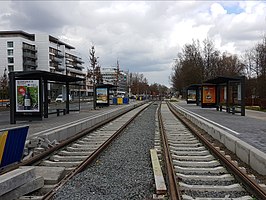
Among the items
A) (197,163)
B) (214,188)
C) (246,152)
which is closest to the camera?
(214,188)

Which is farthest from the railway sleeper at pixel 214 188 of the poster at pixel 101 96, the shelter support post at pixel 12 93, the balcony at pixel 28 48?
the balcony at pixel 28 48

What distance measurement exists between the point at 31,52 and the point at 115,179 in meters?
105

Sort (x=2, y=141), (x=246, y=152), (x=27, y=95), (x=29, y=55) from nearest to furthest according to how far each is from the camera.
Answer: (x=2, y=141) → (x=246, y=152) → (x=27, y=95) → (x=29, y=55)

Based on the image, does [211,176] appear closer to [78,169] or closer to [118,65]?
[78,169]

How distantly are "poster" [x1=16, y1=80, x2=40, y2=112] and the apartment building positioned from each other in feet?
229

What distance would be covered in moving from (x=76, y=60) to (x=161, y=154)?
438ft

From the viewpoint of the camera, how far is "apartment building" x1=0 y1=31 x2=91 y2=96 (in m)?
98.8

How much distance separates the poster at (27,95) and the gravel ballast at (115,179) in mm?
9266

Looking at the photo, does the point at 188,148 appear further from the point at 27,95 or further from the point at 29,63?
the point at 29,63

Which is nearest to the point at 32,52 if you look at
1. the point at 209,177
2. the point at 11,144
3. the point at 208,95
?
the point at 208,95

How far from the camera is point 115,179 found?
6.68 m

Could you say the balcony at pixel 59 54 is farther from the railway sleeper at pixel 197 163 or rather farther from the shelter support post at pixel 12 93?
the railway sleeper at pixel 197 163

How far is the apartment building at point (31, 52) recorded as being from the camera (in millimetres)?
98812

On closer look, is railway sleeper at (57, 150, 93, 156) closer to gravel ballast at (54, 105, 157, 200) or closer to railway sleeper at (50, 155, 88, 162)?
railway sleeper at (50, 155, 88, 162)
